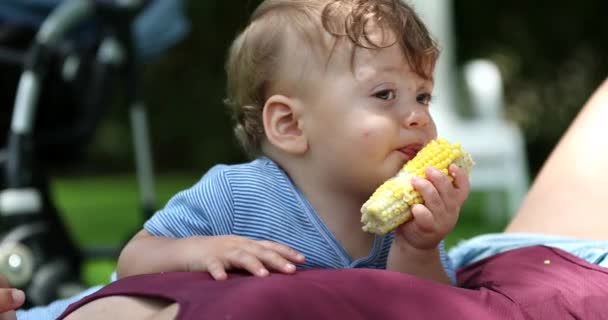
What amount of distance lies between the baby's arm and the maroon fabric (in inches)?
1.4

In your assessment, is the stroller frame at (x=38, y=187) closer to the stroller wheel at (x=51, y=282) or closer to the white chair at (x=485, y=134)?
the stroller wheel at (x=51, y=282)

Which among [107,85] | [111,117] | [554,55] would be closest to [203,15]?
[111,117]

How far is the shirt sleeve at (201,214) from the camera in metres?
1.71

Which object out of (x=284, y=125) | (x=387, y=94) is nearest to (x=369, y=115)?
(x=387, y=94)

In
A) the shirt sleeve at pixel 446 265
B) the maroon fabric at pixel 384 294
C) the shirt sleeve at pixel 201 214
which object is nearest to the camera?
the maroon fabric at pixel 384 294

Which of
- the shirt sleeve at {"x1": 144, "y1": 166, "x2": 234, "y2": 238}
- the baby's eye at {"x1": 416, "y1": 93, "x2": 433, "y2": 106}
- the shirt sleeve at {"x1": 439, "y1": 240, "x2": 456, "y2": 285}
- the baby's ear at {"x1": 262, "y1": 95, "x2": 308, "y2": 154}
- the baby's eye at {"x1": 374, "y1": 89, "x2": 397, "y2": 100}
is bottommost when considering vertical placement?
the shirt sleeve at {"x1": 439, "y1": 240, "x2": 456, "y2": 285}

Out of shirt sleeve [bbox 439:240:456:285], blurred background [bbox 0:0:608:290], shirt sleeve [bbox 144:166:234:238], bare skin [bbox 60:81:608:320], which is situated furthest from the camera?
blurred background [bbox 0:0:608:290]

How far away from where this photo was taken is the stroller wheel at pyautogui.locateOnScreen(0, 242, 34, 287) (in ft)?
9.31

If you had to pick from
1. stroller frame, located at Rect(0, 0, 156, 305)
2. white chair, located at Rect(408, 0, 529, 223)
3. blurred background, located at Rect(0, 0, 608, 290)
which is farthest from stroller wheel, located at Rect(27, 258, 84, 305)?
blurred background, located at Rect(0, 0, 608, 290)

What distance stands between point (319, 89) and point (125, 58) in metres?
2.18

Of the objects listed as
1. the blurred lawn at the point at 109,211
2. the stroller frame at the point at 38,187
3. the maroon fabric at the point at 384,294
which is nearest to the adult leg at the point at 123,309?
the maroon fabric at the point at 384,294

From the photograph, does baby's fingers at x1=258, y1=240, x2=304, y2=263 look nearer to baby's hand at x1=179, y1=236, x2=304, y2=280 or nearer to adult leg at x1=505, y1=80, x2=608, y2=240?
baby's hand at x1=179, y1=236, x2=304, y2=280

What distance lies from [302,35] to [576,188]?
740mm

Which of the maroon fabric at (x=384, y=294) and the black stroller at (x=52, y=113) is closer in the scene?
the maroon fabric at (x=384, y=294)
